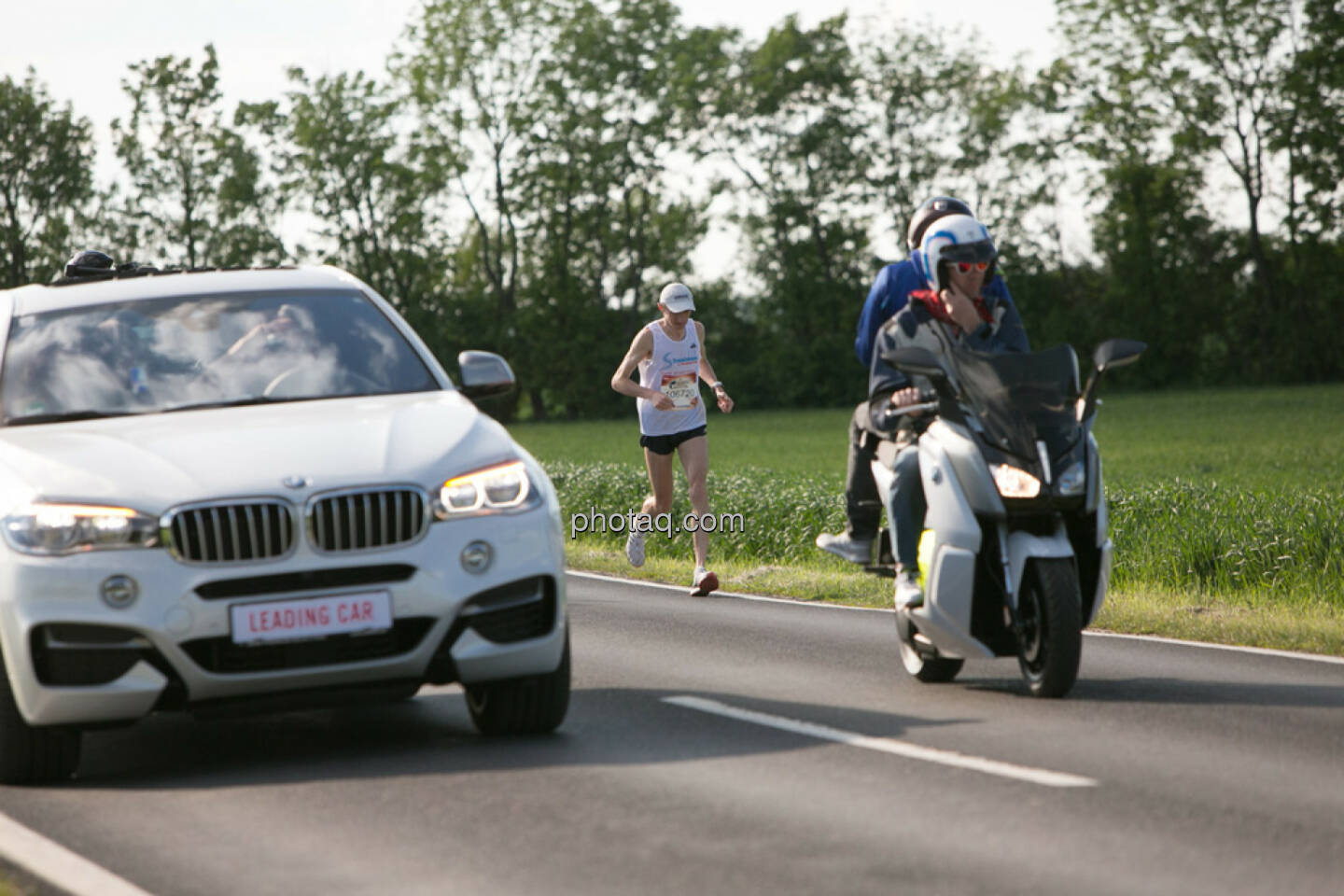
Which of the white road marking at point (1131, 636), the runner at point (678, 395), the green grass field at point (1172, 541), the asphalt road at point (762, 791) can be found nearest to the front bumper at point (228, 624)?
the asphalt road at point (762, 791)

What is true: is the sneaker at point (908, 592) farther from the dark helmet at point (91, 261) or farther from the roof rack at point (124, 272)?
the dark helmet at point (91, 261)

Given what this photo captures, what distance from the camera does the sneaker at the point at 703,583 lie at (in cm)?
1343

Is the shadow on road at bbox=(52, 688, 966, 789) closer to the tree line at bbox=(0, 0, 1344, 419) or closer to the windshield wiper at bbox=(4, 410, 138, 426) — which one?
the windshield wiper at bbox=(4, 410, 138, 426)

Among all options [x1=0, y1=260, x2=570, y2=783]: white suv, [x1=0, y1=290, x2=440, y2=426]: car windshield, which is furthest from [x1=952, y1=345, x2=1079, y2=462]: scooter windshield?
[x1=0, y1=290, x2=440, y2=426]: car windshield

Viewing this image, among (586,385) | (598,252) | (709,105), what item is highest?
(709,105)

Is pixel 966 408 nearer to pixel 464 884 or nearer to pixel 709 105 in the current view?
pixel 464 884

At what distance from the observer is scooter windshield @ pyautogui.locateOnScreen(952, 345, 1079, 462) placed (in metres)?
7.61

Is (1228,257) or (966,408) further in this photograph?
(1228,257)

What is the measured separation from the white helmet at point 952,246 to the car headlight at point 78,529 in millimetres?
3512

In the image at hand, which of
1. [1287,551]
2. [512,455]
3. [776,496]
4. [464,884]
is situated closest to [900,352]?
[512,455]

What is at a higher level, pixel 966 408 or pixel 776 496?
pixel 966 408

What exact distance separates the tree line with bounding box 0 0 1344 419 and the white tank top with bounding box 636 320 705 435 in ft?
198

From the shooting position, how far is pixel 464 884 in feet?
16.2

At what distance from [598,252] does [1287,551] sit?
70.7 m
